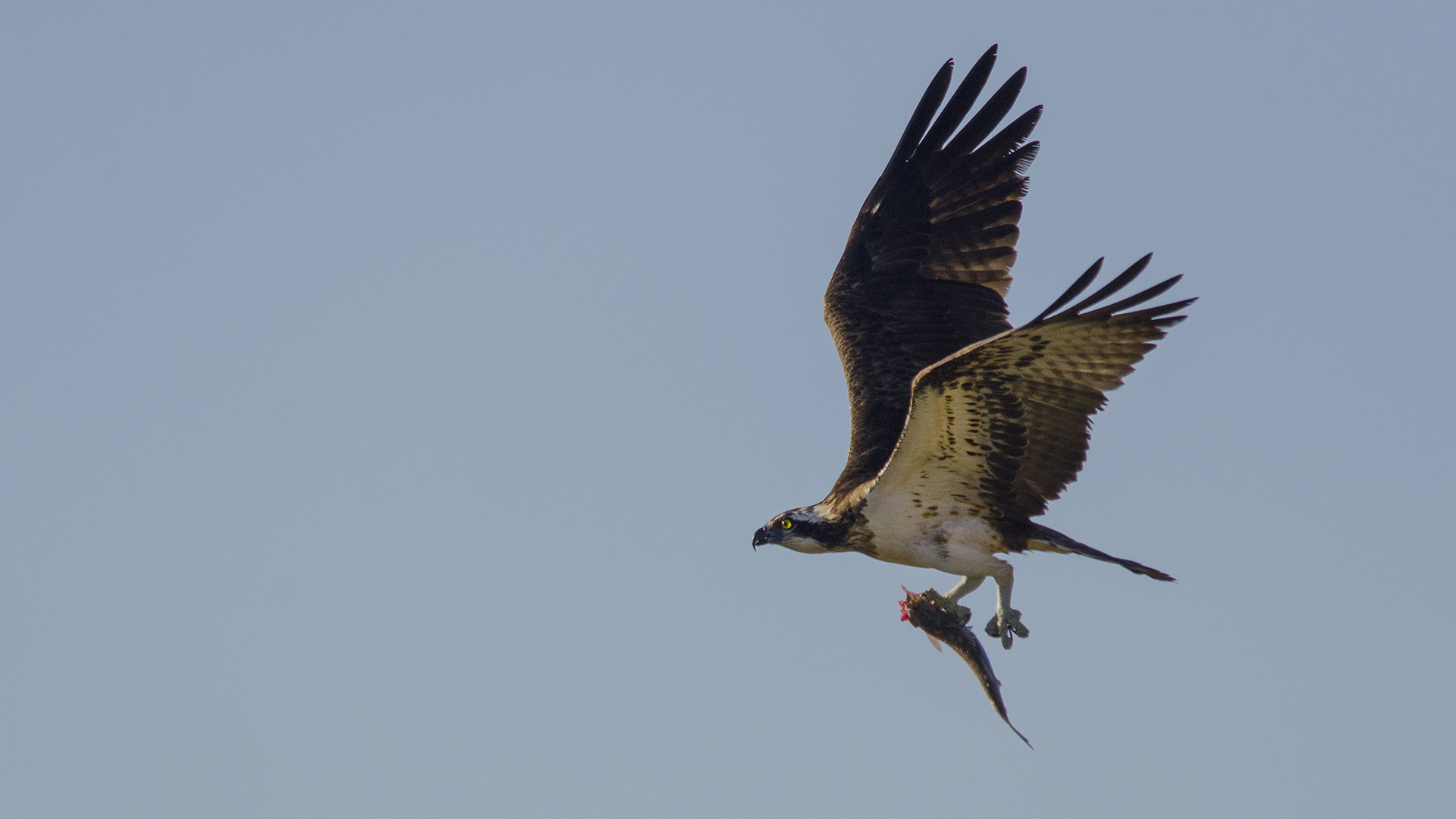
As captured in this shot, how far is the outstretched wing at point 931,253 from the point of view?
1255 centimetres

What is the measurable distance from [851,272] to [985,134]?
158 cm

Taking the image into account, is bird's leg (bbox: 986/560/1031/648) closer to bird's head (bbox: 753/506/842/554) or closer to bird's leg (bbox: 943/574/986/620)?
bird's leg (bbox: 943/574/986/620)

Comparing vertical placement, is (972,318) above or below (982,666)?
above

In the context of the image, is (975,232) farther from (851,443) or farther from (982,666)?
(982,666)

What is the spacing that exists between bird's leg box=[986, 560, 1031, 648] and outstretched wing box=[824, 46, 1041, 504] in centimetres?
199

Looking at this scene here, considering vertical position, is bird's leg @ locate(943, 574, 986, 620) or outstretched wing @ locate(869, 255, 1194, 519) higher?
outstretched wing @ locate(869, 255, 1194, 519)

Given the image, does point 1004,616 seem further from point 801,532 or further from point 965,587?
point 801,532

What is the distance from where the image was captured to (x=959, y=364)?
30.2 feet

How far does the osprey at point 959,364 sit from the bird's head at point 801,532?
0.01 m

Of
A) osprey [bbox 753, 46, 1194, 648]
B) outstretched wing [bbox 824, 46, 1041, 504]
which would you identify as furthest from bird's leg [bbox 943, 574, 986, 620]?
outstretched wing [bbox 824, 46, 1041, 504]

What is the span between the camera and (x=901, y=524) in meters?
10.6

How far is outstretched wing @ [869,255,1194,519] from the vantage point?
9047 millimetres

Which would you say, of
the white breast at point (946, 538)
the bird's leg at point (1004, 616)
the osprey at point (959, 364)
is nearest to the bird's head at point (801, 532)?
the osprey at point (959, 364)

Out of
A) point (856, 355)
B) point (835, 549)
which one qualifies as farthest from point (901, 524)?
point (856, 355)
